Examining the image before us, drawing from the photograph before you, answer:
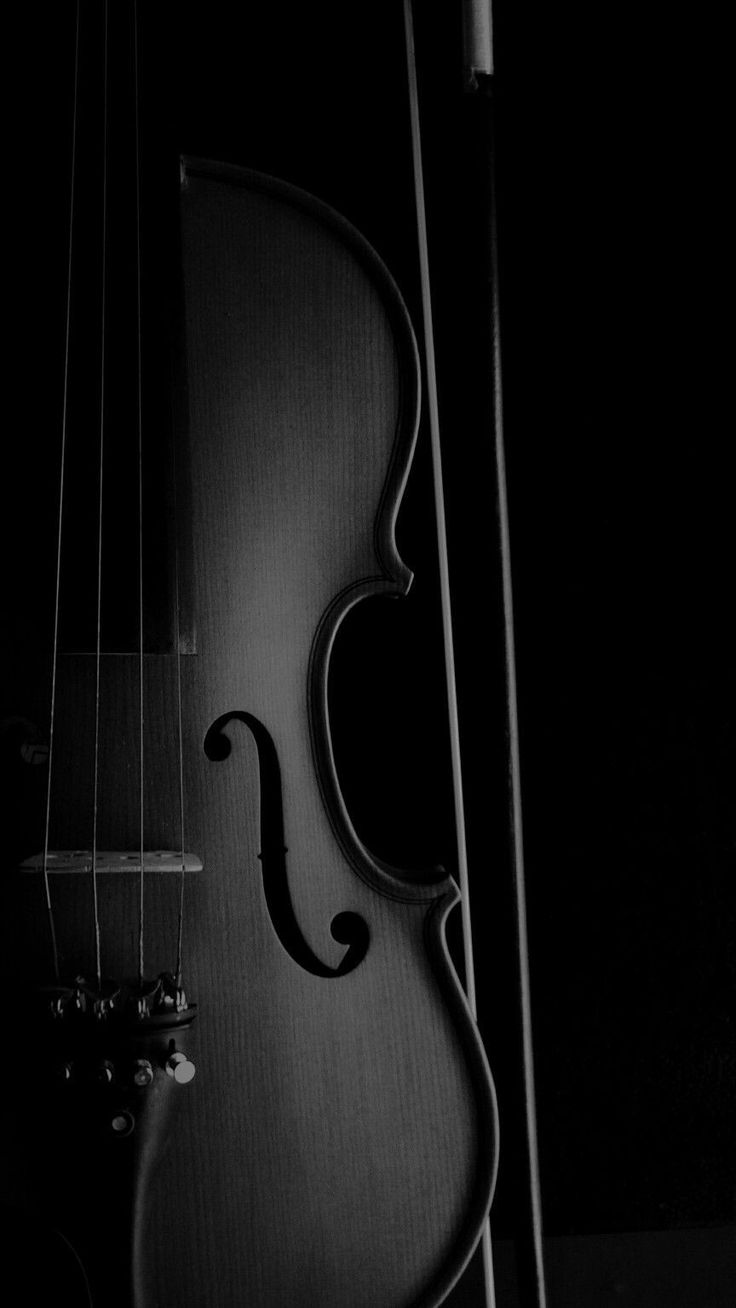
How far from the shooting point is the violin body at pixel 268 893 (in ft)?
2.72

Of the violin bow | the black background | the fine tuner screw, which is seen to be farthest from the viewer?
the black background

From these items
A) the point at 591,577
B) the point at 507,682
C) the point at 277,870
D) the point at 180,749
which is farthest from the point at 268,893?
the point at 591,577

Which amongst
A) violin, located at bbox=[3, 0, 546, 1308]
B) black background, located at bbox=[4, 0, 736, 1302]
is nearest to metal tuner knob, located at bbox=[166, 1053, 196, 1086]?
violin, located at bbox=[3, 0, 546, 1308]

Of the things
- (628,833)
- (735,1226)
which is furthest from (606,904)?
(735,1226)

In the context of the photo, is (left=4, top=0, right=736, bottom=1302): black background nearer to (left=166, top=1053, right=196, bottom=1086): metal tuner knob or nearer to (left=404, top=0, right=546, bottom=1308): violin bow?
(left=404, top=0, right=546, bottom=1308): violin bow

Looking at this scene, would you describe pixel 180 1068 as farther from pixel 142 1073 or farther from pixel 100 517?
pixel 100 517

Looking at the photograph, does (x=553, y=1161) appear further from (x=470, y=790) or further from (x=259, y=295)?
(x=259, y=295)

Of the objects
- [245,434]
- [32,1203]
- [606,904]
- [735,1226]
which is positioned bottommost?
[735,1226]

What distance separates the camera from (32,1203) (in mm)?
791

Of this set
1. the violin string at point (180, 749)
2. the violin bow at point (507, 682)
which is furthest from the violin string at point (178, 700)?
the violin bow at point (507, 682)

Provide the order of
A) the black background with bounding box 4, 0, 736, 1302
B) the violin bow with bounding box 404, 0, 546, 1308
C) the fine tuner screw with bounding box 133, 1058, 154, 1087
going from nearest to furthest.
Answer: the fine tuner screw with bounding box 133, 1058, 154, 1087 → the violin bow with bounding box 404, 0, 546, 1308 → the black background with bounding box 4, 0, 736, 1302

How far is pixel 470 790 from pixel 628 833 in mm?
170

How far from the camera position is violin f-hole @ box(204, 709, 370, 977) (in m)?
0.87

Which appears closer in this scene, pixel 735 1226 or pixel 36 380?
pixel 36 380
